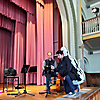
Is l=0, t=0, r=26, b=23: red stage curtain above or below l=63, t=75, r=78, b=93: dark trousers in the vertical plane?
above

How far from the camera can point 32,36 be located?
671 cm

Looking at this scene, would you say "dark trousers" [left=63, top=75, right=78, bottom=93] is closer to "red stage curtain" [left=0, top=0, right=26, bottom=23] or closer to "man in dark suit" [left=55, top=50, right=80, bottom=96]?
"man in dark suit" [left=55, top=50, right=80, bottom=96]

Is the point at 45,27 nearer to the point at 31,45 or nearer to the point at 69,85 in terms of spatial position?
the point at 31,45

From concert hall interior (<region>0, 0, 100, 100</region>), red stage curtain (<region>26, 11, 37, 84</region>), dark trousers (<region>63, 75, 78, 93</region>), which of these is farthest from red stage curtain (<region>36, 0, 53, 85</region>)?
dark trousers (<region>63, 75, 78, 93</region>)

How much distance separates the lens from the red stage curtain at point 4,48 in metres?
7.80

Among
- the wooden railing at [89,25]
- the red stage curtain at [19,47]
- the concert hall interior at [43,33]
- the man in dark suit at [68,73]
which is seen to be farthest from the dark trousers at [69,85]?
the wooden railing at [89,25]

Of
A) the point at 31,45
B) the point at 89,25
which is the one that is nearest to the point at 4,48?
the point at 31,45

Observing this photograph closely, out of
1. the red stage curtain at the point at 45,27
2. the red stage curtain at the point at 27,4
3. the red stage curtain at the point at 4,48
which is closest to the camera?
the red stage curtain at the point at 27,4

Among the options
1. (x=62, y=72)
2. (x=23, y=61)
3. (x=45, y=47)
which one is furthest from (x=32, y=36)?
(x=62, y=72)

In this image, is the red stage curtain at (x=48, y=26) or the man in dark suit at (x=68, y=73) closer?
the man in dark suit at (x=68, y=73)

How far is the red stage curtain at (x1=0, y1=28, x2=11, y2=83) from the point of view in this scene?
780 cm

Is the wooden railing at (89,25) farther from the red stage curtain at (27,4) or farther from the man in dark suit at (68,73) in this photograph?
the man in dark suit at (68,73)

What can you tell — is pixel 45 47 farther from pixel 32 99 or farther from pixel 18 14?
pixel 32 99

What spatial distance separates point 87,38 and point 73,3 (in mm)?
2230
